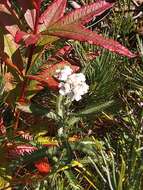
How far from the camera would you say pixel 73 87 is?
128cm

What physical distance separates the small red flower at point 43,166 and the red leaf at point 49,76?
0.63 ft

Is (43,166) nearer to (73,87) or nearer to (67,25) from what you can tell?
(73,87)

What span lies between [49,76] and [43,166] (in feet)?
0.77

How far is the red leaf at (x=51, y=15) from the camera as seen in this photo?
1357mm

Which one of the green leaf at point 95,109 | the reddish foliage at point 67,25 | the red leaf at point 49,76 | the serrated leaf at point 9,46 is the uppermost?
the reddish foliage at point 67,25

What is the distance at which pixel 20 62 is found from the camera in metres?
1.38

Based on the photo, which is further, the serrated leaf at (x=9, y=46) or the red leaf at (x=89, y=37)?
the serrated leaf at (x=9, y=46)

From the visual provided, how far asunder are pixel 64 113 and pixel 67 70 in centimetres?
12

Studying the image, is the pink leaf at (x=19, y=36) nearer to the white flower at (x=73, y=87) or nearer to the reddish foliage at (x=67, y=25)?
the reddish foliage at (x=67, y=25)

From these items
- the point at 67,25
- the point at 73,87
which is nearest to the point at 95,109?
the point at 73,87

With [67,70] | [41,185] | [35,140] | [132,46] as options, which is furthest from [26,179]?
[132,46]

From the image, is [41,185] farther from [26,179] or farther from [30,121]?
[30,121]

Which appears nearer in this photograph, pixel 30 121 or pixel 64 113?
pixel 64 113

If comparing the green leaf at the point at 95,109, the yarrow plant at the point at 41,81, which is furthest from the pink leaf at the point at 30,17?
the green leaf at the point at 95,109
